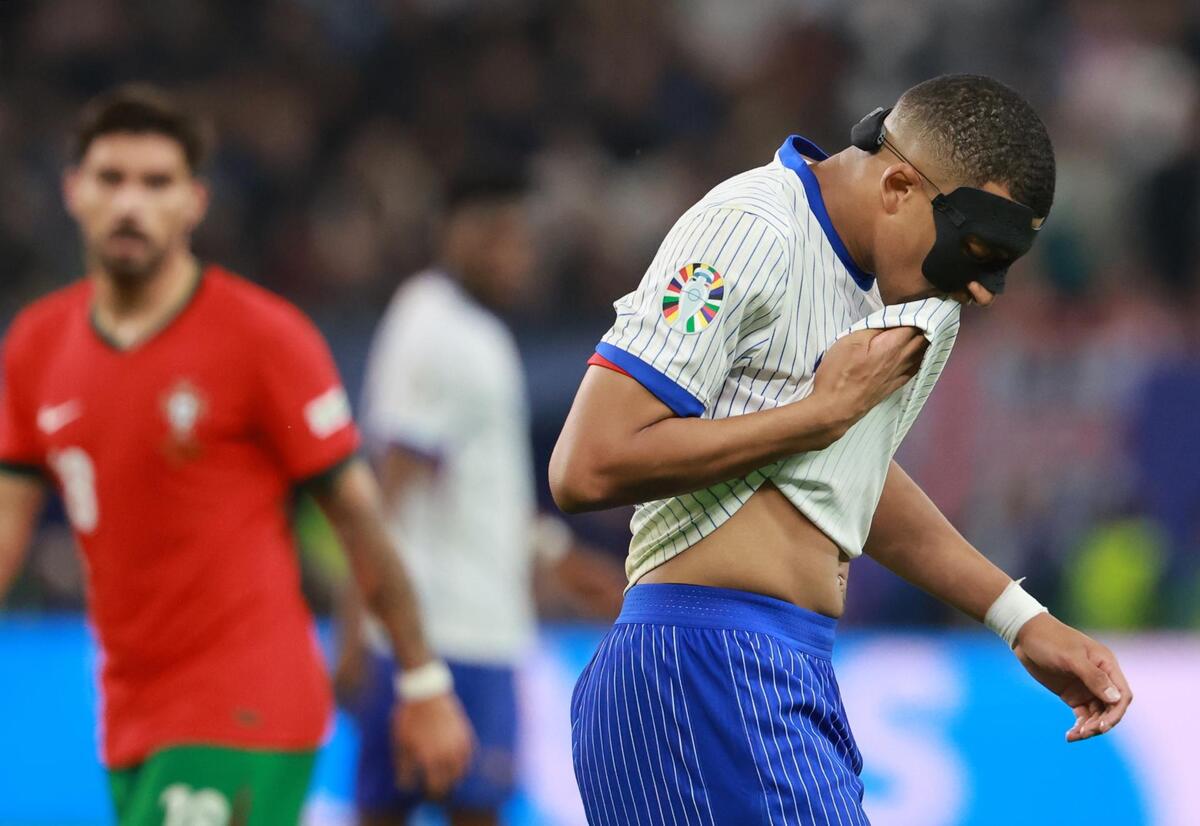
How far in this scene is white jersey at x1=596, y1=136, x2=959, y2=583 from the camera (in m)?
2.90

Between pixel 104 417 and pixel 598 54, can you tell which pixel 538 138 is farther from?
pixel 104 417

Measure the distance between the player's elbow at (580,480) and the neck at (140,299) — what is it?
199 cm

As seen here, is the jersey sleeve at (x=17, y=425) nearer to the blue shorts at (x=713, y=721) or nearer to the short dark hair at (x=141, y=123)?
the short dark hair at (x=141, y=123)

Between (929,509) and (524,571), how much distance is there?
10.5 ft

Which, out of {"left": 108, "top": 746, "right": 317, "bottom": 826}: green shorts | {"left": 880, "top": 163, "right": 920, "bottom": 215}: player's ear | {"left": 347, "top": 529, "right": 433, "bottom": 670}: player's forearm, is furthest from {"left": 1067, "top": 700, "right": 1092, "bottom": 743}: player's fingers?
{"left": 108, "top": 746, "right": 317, "bottom": 826}: green shorts

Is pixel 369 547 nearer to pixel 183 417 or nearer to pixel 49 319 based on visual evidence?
pixel 183 417

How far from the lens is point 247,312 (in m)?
4.60

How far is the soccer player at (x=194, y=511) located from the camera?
14.3ft

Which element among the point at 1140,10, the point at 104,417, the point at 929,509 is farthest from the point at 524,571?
the point at 1140,10

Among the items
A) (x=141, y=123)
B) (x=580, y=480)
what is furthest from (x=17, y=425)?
(x=580, y=480)

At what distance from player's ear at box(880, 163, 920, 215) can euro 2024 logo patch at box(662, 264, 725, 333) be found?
36cm

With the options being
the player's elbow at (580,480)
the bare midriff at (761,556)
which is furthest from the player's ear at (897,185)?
the player's elbow at (580,480)

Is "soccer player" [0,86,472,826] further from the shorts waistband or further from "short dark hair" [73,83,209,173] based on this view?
the shorts waistband

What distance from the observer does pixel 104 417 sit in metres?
4.49
